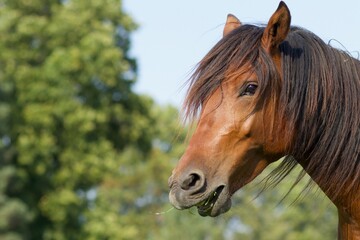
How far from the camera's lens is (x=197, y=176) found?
556cm

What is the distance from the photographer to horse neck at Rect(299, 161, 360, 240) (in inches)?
227

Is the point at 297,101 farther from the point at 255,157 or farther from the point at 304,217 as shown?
the point at 304,217

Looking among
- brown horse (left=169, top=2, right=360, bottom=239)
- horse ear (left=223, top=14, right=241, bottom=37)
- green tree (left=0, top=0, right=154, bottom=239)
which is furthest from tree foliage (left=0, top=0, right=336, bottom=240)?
brown horse (left=169, top=2, right=360, bottom=239)

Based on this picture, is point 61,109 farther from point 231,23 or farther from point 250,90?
point 250,90

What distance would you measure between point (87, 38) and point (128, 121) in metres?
4.45

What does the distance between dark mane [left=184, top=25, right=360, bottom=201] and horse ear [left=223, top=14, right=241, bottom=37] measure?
1.90ft

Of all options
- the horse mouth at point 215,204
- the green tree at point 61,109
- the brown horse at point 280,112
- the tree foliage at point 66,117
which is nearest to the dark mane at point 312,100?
the brown horse at point 280,112

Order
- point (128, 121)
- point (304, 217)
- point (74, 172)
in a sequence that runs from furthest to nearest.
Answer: point (304, 217) < point (128, 121) < point (74, 172)

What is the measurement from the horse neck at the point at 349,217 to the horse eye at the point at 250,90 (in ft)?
2.62

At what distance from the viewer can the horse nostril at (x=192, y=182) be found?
553cm

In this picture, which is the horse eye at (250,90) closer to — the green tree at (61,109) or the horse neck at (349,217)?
the horse neck at (349,217)

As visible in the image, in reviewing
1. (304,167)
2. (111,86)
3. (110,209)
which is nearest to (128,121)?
(111,86)

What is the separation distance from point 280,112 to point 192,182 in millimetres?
715

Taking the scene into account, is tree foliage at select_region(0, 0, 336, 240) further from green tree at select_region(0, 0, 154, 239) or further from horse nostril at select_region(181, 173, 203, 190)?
horse nostril at select_region(181, 173, 203, 190)
